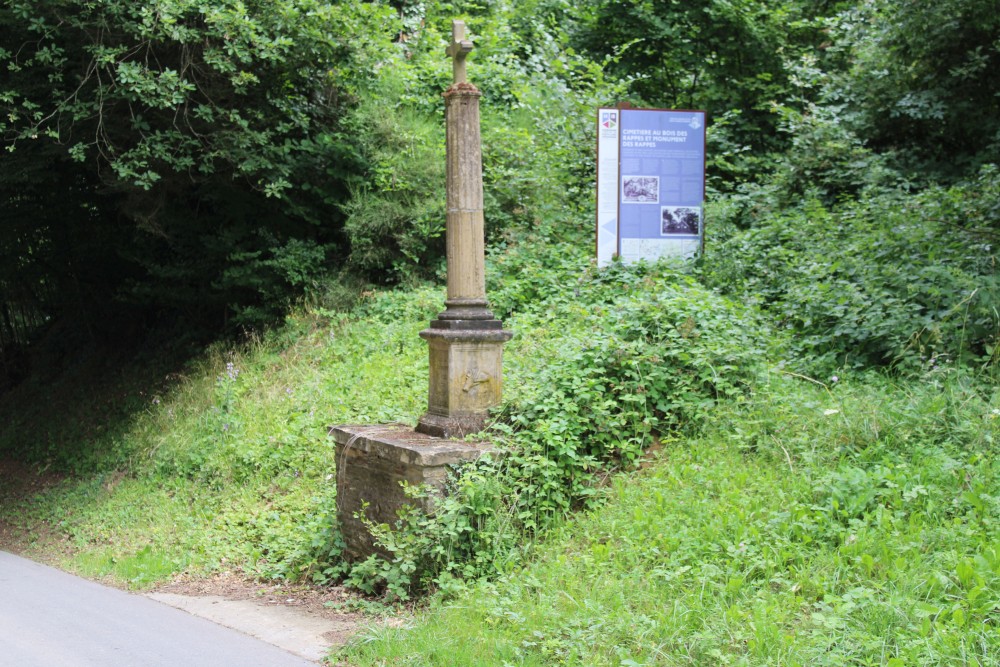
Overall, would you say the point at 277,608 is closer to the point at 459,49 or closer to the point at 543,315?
the point at 459,49

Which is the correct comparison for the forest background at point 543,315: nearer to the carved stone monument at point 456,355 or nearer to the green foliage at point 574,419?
the green foliage at point 574,419

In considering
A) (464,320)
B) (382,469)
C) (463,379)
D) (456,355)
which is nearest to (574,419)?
(463,379)

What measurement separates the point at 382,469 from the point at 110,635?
206cm

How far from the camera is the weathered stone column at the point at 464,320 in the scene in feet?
22.3

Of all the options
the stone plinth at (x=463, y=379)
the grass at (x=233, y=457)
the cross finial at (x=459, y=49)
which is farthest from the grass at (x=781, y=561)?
the cross finial at (x=459, y=49)

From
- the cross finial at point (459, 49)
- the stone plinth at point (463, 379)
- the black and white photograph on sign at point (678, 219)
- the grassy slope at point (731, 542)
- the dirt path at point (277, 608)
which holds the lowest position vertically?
the dirt path at point (277, 608)

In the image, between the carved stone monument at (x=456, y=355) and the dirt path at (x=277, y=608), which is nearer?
the dirt path at (x=277, y=608)

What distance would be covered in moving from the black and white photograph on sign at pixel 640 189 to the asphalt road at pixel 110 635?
6.59m

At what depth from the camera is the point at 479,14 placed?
19672 mm

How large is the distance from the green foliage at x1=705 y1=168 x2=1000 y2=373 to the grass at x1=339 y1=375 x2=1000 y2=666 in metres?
0.85

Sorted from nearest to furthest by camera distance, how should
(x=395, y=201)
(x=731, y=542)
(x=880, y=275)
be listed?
(x=731, y=542)
(x=880, y=275)
(x=395, y=201)

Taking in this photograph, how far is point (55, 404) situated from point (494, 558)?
12.0 meters

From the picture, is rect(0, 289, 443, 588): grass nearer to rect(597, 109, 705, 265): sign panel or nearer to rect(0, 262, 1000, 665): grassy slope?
rect(0, 262, 1000, 665): grassy slope

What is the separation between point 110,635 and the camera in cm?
566
